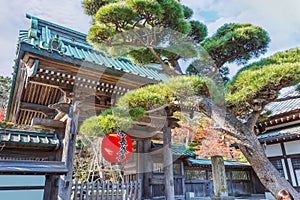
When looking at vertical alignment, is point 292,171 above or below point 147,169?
below

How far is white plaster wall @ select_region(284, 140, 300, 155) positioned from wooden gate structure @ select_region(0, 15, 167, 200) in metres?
7.32

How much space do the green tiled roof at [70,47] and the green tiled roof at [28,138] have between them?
2.12m

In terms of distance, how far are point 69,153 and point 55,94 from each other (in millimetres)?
1559

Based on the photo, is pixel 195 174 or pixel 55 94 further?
pixel 195 174

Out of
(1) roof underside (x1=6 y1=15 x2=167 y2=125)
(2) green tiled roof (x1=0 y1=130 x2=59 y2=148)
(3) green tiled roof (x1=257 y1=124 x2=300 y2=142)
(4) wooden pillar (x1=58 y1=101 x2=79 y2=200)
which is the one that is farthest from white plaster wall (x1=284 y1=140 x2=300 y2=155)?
(2) green tiled roof (x1=0 y1=130 x2=59 y2=148)

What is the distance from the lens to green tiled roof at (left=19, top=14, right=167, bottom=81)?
4227mm

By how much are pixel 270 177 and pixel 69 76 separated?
4098 millimetres

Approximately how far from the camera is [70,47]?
5.67 m

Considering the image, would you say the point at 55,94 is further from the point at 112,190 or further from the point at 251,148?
the point at 251,148

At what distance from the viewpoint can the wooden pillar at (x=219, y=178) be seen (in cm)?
599

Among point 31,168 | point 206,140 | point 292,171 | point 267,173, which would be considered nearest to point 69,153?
point 31,168

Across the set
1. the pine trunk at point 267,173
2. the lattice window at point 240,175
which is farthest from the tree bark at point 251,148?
the lattice window at point 240,175

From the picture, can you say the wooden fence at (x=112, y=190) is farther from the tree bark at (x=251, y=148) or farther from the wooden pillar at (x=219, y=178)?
the tree bark at (x=251, y=148)

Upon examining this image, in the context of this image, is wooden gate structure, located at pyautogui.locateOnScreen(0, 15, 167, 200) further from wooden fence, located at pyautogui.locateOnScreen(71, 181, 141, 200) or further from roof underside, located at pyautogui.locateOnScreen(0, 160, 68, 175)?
wooden fence, located at pyautogui.locateOnScreen(71, 181, 141, 200)
